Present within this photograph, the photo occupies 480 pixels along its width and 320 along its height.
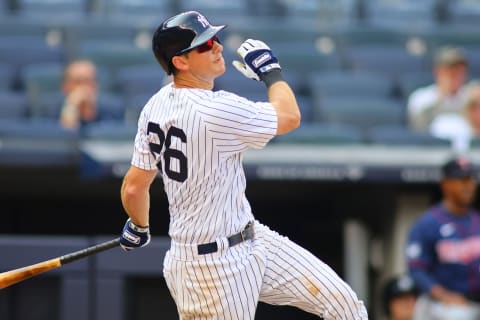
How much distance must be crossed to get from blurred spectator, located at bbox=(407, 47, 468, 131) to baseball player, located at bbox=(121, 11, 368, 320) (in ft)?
12.8

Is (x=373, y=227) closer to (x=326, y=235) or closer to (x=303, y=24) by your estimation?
(x=326, y=235)

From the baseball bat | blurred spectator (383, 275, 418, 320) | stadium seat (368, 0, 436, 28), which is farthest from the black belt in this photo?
stadium seat (368, 0, 436, 28)

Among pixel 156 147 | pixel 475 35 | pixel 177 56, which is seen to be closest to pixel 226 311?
pixel 156 147

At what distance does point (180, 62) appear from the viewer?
3.96 meters

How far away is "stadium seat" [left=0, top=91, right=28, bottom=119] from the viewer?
783 cm

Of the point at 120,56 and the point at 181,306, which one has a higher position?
the point at 120,56

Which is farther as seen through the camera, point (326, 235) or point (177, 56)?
point (326, 235)

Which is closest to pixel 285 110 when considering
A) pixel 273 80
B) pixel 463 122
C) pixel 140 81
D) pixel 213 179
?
pixel 273 80

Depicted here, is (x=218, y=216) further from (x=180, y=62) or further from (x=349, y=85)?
(x=349, y=85)

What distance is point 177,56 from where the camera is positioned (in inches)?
155

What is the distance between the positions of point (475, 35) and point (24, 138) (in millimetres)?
4336

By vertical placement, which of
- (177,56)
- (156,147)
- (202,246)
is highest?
(177,56)

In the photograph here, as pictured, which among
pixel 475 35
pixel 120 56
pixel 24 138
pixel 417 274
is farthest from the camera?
pixel 475 35

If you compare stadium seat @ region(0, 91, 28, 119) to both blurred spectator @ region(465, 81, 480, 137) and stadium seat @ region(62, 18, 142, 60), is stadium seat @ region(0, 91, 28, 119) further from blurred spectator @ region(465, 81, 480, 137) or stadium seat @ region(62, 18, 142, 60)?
blurred spectator @ region(465, 81, 480, 137)
